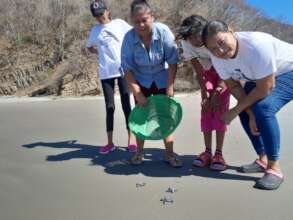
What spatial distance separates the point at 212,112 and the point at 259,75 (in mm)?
927

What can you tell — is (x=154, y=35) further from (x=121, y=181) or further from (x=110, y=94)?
(x=121, y=181)

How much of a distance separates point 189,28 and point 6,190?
6.92 feet

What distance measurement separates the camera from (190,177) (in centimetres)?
401

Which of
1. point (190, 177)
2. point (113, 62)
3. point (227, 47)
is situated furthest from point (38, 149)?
point (227, 47)

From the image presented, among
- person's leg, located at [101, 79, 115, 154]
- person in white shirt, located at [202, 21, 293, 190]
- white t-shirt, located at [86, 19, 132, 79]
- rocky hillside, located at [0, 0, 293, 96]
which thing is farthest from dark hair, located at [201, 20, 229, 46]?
rocky hillside, located at [0, 0, 293, 96]

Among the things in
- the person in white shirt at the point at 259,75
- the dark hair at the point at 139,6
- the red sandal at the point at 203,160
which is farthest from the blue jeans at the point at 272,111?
the dark hair at the point at 139,6

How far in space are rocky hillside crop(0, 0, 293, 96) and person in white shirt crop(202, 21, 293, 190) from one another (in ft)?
26.6

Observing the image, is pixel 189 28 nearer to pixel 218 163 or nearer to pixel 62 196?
pixel 218 163

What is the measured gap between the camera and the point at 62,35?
15.2 meters

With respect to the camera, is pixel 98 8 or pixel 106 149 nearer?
pixel 98 8

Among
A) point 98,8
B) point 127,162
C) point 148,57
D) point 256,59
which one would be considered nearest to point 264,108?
point 256,59

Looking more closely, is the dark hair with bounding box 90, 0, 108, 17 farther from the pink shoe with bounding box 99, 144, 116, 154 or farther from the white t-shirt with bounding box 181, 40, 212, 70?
the pink shoe with bounding box 99, 144, 116, 154

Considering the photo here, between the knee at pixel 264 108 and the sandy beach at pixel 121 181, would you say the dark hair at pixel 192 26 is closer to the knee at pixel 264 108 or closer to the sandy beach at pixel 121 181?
the knee at pixel 264 108

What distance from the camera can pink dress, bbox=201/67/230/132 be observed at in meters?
4.28
